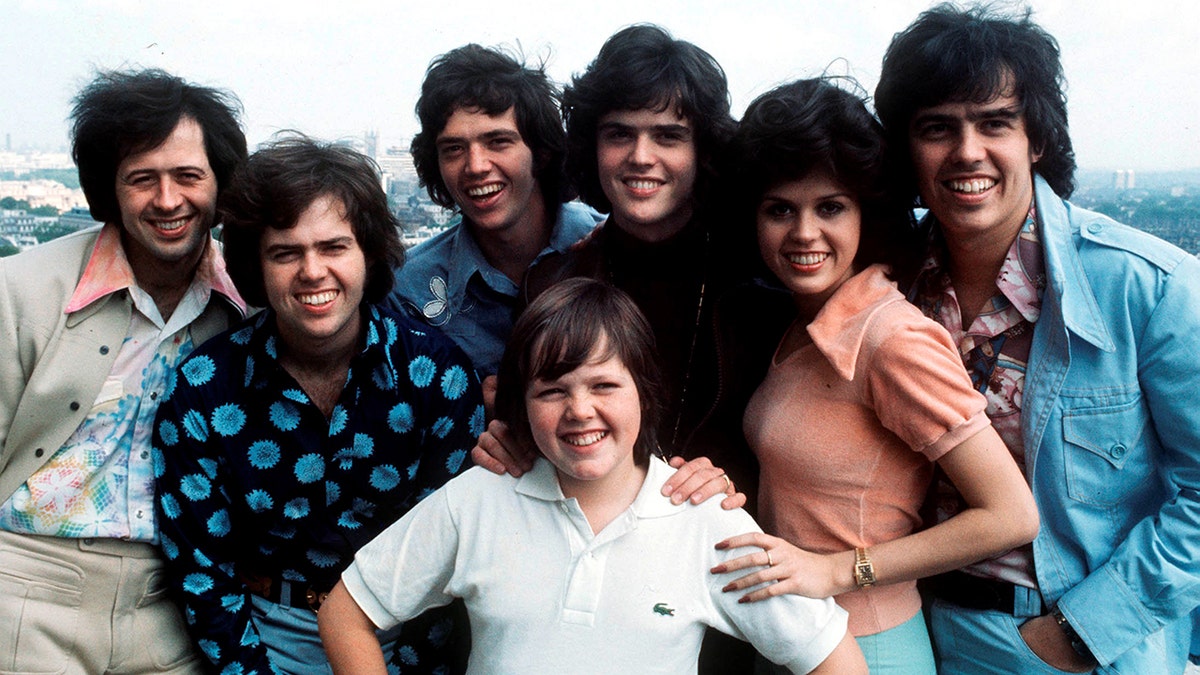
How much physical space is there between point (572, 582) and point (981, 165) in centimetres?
143

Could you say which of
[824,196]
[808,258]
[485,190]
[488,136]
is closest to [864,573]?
[808,258]

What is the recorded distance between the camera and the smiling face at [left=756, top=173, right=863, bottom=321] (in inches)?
90.4

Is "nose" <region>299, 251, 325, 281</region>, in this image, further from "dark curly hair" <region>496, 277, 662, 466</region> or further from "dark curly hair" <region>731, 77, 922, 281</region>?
"dark curly hair" <region>731, 77, 922, 281</region>

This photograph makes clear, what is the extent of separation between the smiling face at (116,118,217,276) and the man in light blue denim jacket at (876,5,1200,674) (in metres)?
2.08

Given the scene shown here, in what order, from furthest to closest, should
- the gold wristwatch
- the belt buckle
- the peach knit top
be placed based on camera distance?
the belt buckle → the gold wristwatch → the peach knit top

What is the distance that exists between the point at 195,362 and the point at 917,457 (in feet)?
6.41

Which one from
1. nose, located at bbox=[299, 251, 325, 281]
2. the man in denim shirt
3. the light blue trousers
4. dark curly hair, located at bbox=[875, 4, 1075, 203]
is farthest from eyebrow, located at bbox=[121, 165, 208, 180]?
the light blue trousers

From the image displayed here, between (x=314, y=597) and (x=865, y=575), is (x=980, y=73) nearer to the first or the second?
(x=865, y=575)

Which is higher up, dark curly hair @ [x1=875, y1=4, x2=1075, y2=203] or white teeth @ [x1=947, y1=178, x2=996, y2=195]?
dark curly hair @ [x1=875, y1=4, x2=1075, y2=203]

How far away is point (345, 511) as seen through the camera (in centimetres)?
257

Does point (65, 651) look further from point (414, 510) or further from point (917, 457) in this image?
point (917, 457)

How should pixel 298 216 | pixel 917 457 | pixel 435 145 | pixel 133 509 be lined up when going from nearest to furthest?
pixel 917 457
pixel 298 216
pixel 133 509
pixel 435 145

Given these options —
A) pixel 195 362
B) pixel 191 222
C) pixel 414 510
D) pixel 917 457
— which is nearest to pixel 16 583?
pixel 195 362

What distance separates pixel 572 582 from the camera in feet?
6.64
